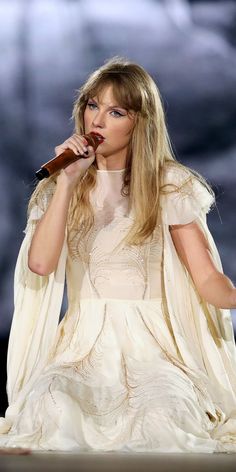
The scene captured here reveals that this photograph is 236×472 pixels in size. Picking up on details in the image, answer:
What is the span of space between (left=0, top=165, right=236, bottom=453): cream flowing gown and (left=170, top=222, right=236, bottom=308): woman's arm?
0.03 metres

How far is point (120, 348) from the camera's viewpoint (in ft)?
8.34

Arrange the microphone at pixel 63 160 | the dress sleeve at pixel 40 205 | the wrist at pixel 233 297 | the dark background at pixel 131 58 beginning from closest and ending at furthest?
the microphone at pixel 63 160 < the wrist at pixel 233 297 < the dress sleeve at pixel 40 205 < the dark background at pixel 131 58

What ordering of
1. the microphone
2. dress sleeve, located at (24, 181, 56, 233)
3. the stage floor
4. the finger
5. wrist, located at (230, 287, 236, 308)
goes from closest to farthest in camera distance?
the stage floor → the microphone → the finger → wrist, located at (230, 287, 236, 308) → dress sleeve, located at (24, 181, 56, 233)

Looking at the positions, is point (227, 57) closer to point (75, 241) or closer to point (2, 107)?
point (2, 107)

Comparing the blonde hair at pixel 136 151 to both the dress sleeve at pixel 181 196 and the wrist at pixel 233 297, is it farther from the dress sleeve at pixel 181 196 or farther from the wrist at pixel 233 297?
the wrist at pixel 233 297

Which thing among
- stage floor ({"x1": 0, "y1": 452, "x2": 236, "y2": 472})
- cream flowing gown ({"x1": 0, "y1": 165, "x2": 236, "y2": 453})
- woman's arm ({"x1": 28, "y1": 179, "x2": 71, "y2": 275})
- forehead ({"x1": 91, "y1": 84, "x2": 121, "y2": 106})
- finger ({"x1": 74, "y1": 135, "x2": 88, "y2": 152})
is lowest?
stage floor ({"x1": 0, "y1": 452, "x2": 236, "y2": 472})

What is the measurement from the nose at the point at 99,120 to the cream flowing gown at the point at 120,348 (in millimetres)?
189

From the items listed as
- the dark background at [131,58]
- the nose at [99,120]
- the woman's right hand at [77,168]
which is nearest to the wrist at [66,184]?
the woman's right hand at [77,168]

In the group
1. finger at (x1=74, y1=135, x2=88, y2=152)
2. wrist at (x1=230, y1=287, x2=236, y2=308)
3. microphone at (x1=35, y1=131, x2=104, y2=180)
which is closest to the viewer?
microphone at (x1=35, y1=131, x2=104, y2=180)

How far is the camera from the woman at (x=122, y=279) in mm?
2467

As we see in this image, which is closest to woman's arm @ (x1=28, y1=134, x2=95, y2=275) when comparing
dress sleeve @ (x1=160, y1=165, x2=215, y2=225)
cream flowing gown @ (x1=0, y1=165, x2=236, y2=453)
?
cream flowing gown @ (x1=0, y1=165, x2=236, y2=453)

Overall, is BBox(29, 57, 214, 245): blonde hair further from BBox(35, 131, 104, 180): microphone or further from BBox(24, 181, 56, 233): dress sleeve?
BBox(35, 131, 104, 180): microphone

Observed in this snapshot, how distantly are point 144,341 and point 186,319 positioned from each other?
0.17 m

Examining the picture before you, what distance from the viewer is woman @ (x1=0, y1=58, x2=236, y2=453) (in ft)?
8.09
